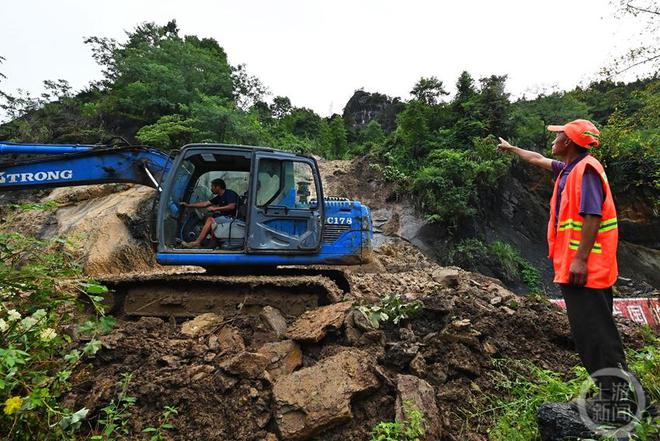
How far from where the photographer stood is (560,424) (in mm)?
2291

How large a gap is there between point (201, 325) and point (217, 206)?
1518 mm

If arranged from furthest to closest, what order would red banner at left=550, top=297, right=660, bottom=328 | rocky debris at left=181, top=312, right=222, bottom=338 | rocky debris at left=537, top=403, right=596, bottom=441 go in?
red banner at left=550, top=297, right=660, bottom=328 < rocky debris at left=181, top=312, right=222, bottom=338 < rocky debris at left=537, top=403, right=596, bottom=441

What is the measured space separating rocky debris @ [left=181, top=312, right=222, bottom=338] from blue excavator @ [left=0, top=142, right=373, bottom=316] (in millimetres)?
262

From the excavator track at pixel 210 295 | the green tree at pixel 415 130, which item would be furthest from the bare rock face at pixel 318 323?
the green tree at pixel 415 130

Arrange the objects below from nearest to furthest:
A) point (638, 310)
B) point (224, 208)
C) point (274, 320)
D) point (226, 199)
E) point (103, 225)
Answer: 1. point (274, 320)
2. point (224, 208)
3. point (226, 199)
4. point (638, 310)
5. point (103, 225)

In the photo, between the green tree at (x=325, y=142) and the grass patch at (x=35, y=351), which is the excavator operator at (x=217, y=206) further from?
the green tree at (x=325, y=142)

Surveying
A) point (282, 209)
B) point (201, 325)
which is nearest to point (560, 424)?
point (201, 325)

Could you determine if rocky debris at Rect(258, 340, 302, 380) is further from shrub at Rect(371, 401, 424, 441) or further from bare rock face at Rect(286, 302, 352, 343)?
shrub at Rect(371, 401, 424, 441)

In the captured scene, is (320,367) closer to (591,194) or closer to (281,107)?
(591,194)

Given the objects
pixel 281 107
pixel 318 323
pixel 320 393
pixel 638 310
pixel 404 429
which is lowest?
pixel 638 310

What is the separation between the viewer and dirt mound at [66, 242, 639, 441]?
9.46ft

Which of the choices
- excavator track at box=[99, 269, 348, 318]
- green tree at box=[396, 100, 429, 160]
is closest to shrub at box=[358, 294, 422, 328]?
excavator track at box=[99, 269, 348, 318]

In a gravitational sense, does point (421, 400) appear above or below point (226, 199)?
below

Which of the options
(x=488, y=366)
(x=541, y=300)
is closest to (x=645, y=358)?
(x=488, y=366)
